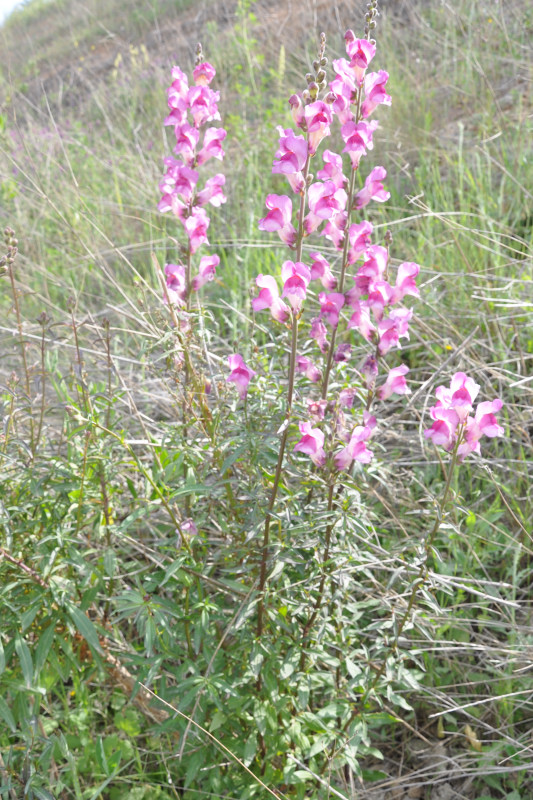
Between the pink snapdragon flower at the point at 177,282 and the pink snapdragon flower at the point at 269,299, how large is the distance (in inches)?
20.1

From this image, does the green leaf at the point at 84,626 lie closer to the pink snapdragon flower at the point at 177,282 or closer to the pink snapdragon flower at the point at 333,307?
the pink snapdragon flower at the point at 177,282

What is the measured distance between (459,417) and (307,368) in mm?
516

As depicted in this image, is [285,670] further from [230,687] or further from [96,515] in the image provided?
[96,515]

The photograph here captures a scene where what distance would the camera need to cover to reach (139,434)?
3275 mm

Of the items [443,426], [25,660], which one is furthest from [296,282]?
[25,660]

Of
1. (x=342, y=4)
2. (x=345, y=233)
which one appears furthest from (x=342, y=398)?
(x=342, y=4)

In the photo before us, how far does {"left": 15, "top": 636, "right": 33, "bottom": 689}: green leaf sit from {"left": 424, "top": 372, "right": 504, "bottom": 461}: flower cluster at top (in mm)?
1266

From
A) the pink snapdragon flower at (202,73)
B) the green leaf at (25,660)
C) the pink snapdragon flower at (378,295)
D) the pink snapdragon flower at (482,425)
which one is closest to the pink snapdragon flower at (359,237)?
the pink snapdragon flower at (378,295)

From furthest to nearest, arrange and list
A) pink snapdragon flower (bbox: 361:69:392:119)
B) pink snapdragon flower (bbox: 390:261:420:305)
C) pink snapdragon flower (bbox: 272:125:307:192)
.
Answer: pink snapdragon flower (bbox: 390:261:420:305) < pink snapdragon flower (bbox: 361:69:392:119) < pink snapdragon flower (bbox: 272:125:307:192)

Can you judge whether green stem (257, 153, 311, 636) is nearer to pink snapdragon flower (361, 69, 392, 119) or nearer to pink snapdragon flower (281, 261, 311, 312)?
pink snapdragon flower (281, 261, 311, 312)

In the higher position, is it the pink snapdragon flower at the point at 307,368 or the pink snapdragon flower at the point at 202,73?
the pink snapdragon flower at the point at 202,73

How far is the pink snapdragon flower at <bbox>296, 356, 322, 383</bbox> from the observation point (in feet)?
7.15

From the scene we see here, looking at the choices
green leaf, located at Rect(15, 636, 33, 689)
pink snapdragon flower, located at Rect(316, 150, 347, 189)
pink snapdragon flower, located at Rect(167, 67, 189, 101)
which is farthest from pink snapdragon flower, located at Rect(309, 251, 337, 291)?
green leaf, located at Rect(15, 636, 33, 689)

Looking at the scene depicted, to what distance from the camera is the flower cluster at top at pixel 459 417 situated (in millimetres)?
1870
